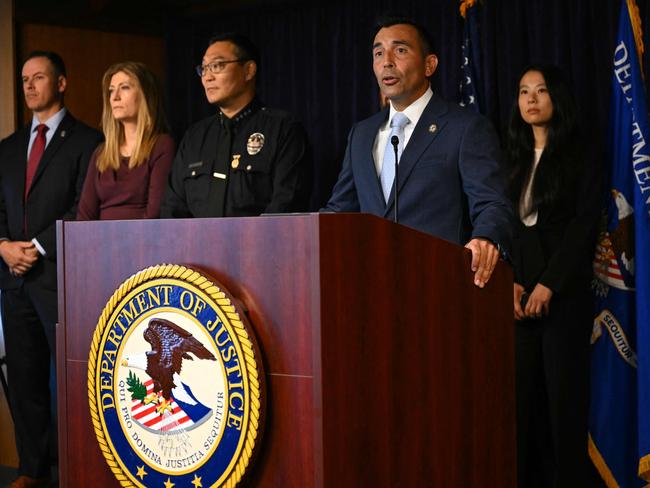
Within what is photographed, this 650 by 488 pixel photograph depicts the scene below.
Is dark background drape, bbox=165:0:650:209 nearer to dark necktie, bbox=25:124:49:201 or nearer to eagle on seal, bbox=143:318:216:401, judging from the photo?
dark necktie, bbox=25:124:49:201

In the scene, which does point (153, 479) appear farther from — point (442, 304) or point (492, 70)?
point (492, 70)

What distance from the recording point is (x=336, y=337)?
1.63 meters

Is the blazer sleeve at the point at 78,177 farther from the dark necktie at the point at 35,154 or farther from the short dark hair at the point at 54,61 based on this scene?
the short dark hair at the point at 54,61

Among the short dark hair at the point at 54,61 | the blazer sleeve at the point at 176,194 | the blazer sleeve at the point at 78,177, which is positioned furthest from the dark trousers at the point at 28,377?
the short dark hair at the point at 54,61

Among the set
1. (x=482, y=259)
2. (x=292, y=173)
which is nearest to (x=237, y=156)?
(x=292, y=173)

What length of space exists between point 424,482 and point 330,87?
124 inches

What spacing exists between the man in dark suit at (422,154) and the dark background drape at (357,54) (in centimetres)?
129

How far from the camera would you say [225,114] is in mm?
Answer: 3684

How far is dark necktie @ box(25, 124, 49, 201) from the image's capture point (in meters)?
4.20

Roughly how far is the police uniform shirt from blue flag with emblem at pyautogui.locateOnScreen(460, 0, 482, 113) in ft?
2.86

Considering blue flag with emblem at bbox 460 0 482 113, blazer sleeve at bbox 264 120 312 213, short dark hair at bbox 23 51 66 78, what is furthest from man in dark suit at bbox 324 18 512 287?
short dark hair at bbox 23 51 66 78

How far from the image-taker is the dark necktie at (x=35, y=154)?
13.8 ft

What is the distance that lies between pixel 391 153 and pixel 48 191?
2022 mm

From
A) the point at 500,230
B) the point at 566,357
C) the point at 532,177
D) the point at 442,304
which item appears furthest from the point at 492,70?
the point at 442,304
